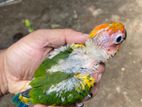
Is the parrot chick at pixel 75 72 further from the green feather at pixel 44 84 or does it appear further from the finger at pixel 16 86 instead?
the finger at pixel 16 86

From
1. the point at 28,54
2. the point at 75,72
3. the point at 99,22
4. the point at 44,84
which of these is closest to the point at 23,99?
the point at 44,84

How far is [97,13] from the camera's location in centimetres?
281

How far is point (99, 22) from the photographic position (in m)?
2.76

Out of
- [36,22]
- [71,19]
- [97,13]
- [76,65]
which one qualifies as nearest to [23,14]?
[36,22]

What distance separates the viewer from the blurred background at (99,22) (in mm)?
2432

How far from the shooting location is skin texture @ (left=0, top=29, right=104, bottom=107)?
180 centimetres

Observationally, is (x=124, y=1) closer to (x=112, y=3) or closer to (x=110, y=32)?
(x=112, y=3)

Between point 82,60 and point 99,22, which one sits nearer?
point 82,60

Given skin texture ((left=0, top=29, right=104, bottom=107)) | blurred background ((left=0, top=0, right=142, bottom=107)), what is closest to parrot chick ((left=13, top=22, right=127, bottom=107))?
skin texture ((left=0, top=29, right=104, bottom=107))

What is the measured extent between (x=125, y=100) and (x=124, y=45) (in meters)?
0.44

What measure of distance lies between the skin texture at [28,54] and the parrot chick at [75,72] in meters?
0.23

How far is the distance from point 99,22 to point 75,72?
1.31 m

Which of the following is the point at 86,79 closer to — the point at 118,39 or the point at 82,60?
the point at 82,60

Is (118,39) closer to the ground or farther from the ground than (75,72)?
farther from the ground
